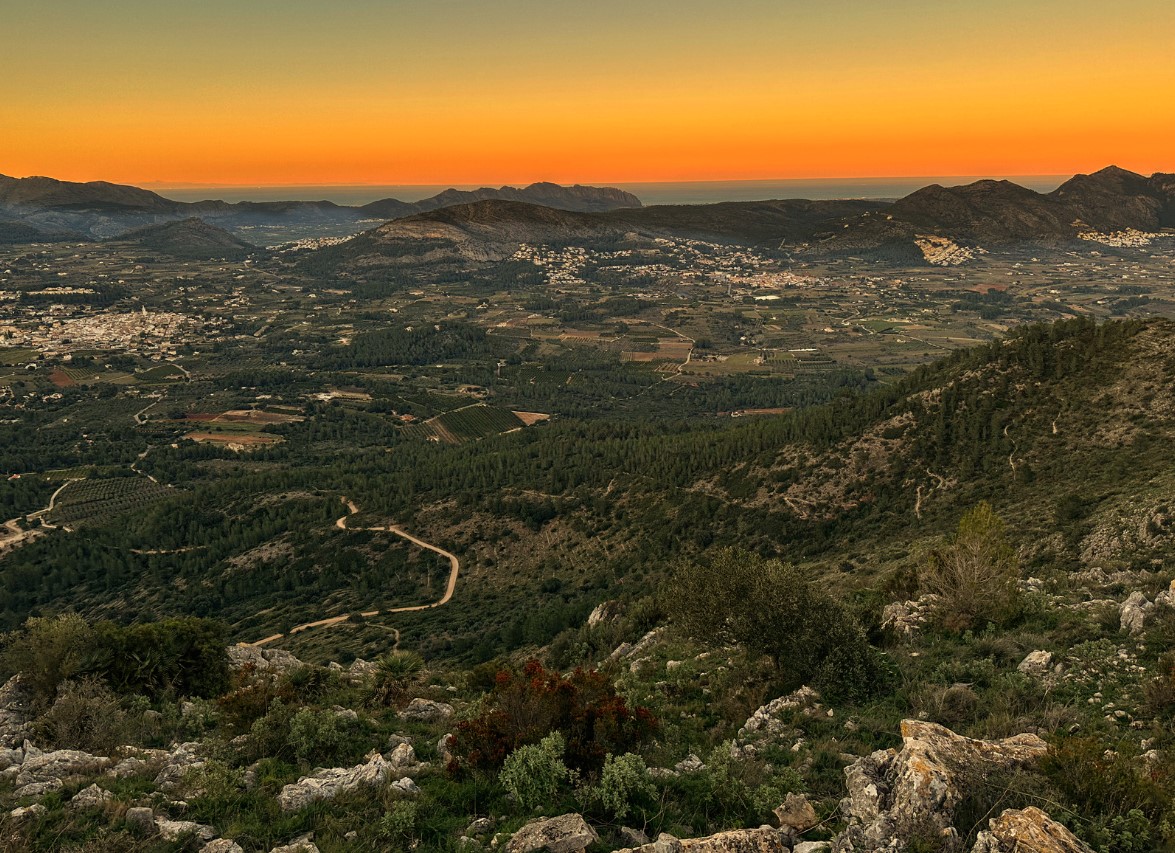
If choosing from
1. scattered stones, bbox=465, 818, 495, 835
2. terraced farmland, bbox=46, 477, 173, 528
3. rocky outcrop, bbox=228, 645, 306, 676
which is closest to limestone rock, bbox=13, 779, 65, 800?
scattered stones, bbox=465, 818, 495, 835

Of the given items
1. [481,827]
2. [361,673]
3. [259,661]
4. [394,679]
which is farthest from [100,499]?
[481,827]

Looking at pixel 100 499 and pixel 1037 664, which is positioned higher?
pixel 1037 664

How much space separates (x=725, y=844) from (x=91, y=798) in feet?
59.2

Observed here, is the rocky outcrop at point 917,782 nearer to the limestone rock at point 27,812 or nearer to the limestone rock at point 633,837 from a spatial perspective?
the limestone rock at point 633,837

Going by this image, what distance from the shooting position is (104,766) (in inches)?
851

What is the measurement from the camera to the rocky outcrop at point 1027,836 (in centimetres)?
1257

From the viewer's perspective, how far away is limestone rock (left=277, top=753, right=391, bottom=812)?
62.5 feet

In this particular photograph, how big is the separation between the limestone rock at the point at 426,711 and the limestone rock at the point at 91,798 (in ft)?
40.8

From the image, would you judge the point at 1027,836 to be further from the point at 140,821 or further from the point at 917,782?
the point at 140,821

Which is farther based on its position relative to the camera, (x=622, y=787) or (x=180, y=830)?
(x=622, y=787)

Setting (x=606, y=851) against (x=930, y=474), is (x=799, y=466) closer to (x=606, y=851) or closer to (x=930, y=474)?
(x=930, y=474)

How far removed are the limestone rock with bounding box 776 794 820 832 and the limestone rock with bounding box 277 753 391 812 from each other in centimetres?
1219

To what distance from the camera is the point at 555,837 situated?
16.0 meters

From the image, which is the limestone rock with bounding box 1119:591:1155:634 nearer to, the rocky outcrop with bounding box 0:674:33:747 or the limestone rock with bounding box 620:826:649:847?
the limestone rock with bounding box 620:826:649:847
